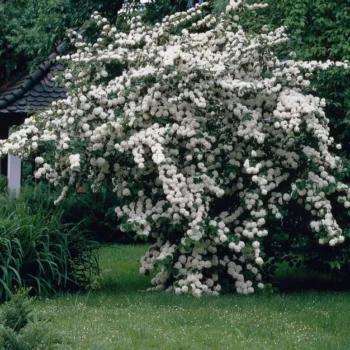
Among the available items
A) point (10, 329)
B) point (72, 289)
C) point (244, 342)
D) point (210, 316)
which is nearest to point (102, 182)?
point (72, 289)

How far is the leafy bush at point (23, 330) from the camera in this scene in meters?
5.35

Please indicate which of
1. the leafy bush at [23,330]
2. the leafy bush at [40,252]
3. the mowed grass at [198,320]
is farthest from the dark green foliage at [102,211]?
the leafy bush at [23,330]

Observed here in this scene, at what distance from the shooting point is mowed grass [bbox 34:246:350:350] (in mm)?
6796

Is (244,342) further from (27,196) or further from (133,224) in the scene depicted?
(27,196)

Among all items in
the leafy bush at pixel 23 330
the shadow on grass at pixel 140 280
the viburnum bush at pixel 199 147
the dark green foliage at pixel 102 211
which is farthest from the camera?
the dark green foliage at pixel 102 211

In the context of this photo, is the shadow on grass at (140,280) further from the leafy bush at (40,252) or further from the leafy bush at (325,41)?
the leafy bush at (325,41)

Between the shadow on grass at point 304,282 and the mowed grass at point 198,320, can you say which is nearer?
the mowed grass at point 198,320

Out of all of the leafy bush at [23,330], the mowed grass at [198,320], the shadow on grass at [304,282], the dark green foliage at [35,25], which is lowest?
the shadow on grass at [304,282]

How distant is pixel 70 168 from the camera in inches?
355

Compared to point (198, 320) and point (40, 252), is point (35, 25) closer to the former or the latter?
point (40, 252)

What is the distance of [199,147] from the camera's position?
29.8 feet

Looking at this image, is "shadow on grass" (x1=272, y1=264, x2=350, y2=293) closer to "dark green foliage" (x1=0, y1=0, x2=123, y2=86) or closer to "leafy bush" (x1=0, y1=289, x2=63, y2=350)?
"leafy bush" (x1=0, y1=289, x2=63, y2=350)

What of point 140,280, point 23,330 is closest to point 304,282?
point 140,280

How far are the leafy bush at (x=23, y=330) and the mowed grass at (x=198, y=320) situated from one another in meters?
0.18
